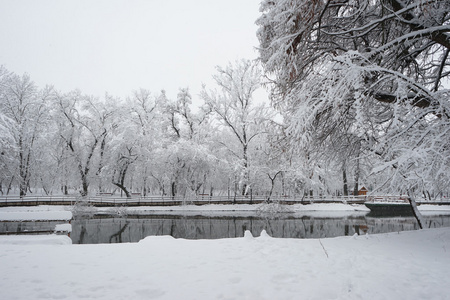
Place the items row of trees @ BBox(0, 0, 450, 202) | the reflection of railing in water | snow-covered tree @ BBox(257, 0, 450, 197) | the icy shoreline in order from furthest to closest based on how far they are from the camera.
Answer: the reflection of railing in water
the icy shoreline
row of trees @ BBox(0, 0, 450, 202)
snow-covered tree @ BBox(257, 0, 450, 197)

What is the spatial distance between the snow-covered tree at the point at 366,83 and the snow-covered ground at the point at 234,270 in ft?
5.47

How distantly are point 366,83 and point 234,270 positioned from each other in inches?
217

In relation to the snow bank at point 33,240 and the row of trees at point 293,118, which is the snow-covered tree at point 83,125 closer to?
the row of trees at point 293,118

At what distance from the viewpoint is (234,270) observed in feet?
16.4

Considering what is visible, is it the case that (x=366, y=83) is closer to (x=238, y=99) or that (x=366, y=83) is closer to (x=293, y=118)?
(x=293, y=118)

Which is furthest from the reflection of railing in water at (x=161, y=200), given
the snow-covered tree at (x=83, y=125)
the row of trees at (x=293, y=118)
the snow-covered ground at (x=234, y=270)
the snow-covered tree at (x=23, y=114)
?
the snow-covered ground at (x=234, y=270)

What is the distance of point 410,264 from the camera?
17.4ft

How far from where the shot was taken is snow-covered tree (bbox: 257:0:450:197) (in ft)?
18.3

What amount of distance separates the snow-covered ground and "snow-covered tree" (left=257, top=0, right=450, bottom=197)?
1667 millimetres

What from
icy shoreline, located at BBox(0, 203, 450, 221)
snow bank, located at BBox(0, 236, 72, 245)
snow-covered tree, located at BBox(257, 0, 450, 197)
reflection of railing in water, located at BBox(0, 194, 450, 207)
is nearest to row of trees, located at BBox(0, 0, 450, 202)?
snow-covered tree, located at BBox(257, 0, 450, 197)

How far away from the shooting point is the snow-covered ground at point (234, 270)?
3988mm

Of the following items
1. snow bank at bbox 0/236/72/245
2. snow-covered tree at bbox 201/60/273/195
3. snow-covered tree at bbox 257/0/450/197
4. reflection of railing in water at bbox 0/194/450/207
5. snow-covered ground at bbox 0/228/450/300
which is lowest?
reflection of railing in water at bbox 0/194/450/207

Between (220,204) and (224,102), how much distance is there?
486 inches

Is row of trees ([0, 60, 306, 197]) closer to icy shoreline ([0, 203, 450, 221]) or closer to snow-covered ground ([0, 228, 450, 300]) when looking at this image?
icy shoreline ([0, 203, 450, 221])
